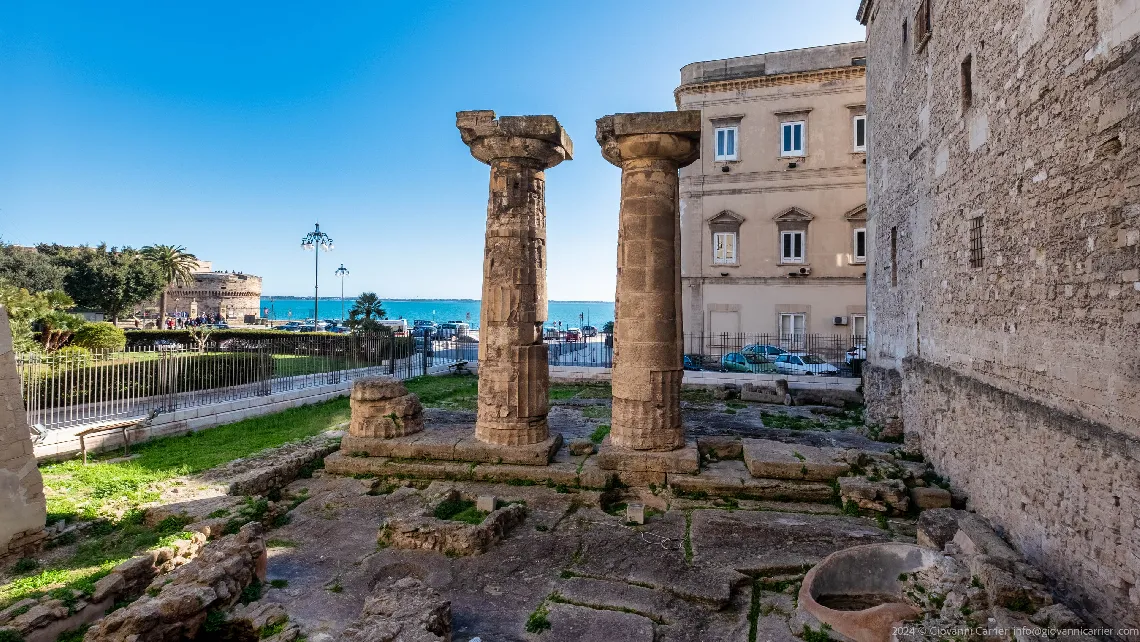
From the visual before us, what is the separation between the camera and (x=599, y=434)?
11.1 metres

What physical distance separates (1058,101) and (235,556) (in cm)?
867

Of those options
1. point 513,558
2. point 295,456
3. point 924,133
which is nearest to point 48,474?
point 295,456

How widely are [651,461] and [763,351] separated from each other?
1248cm

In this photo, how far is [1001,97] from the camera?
6195 mm

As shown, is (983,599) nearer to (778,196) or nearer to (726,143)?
(778,196)

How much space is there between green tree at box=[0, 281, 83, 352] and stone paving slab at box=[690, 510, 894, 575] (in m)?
15.7

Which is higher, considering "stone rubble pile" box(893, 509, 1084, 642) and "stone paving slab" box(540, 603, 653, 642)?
"stone rubble pile" box(893, 509, 1084, 642)

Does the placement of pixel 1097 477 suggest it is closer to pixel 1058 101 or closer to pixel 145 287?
pixel 1058 101

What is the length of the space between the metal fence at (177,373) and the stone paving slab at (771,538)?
11.4m

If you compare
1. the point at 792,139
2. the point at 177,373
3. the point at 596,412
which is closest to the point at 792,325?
the point at 792,139

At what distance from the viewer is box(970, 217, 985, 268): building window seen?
22.3 ft

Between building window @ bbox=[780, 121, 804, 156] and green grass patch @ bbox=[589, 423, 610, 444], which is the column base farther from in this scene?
building window @ bbox=[780, 121, 804, 156]

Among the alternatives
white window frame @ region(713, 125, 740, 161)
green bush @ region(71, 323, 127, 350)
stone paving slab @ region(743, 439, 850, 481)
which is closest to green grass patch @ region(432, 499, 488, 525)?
stone paving slab @ region(743, 439, 850, 481)

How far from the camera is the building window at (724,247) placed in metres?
22.2
